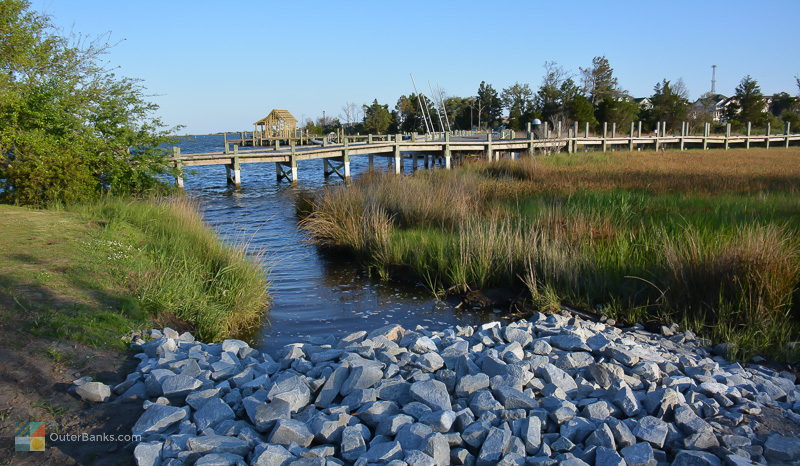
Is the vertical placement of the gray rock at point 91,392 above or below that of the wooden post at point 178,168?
below

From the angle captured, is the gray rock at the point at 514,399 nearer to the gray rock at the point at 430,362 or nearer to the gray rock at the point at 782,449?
the gray rock at the point at 430,362

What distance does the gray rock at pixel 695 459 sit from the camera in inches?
122

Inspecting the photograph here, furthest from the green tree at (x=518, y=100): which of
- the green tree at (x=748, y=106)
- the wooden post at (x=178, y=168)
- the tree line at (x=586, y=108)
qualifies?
the wooden post at (x=178, y=168)

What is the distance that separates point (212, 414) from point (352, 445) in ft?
3.31

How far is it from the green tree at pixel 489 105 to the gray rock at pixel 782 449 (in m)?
59.1

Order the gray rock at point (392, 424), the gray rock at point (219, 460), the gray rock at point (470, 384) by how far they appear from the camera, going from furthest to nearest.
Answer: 1. the gray rock at point (470, 384)
2. the gray rock at point (392, 424)
3. the gray rock at point (219, 460)

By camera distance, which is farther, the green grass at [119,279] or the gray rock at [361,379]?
the green grass at [119,279]

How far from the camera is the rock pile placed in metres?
3.21

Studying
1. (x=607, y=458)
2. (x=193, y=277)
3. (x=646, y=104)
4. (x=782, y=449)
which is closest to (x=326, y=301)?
(x=193, y=277)

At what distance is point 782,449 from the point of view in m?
3.24

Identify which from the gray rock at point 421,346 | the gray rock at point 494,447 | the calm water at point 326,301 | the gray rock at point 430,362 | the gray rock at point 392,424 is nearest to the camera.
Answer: the gray rock at point 494,447

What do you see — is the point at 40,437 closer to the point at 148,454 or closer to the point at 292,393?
the point at 148,454

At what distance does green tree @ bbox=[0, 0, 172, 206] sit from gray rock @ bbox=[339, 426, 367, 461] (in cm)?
1036

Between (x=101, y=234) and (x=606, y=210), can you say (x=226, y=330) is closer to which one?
(x=101, y=234)
